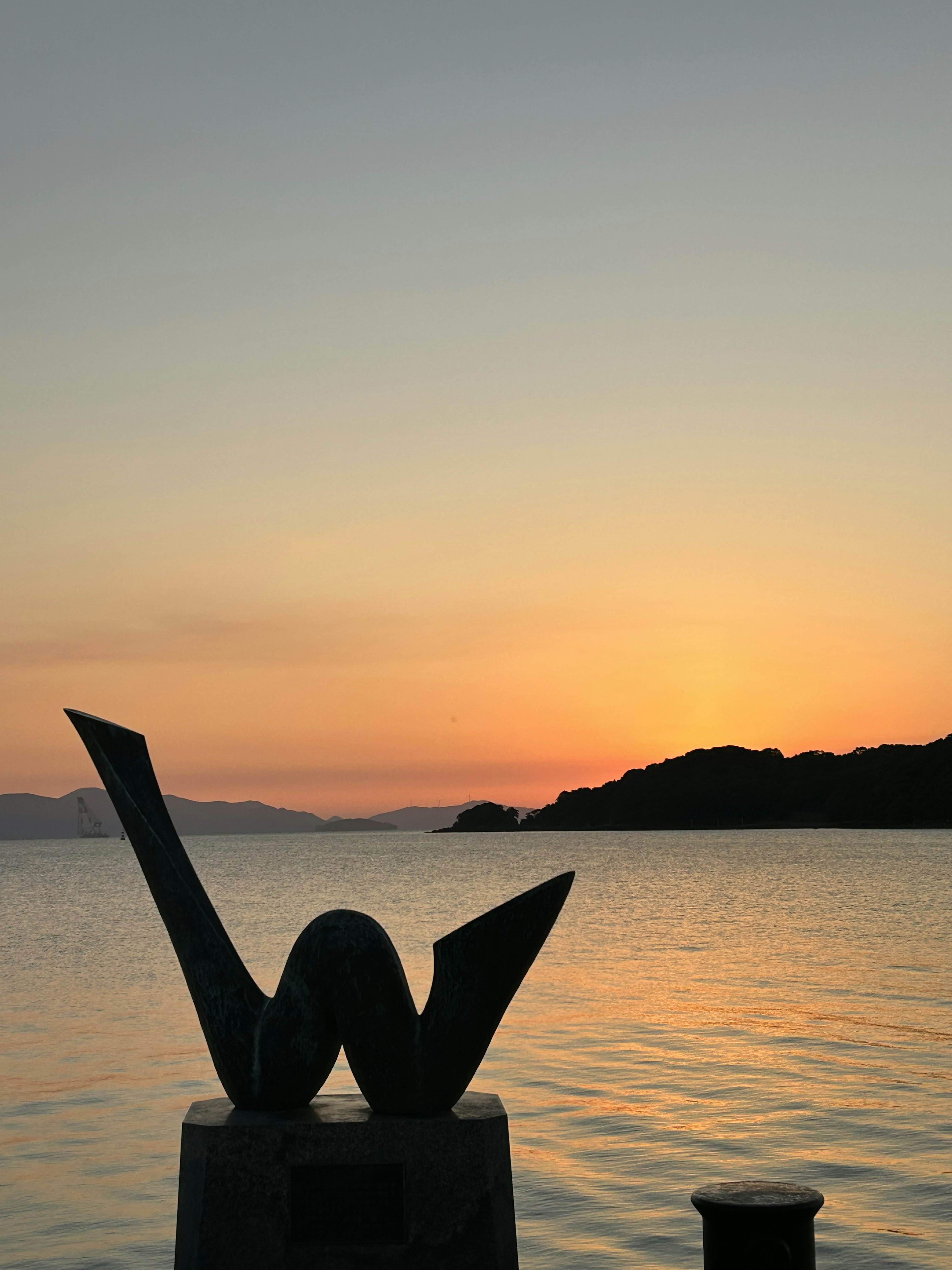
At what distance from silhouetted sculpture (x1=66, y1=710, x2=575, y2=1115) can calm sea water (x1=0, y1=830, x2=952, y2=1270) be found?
2336 millimetres

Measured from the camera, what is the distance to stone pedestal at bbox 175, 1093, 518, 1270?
630cm

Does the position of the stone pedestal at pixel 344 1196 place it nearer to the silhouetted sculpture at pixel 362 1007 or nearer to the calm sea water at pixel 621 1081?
the silhouetted sculpture at pixel 362 1007

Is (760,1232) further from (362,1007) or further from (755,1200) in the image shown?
(362,1007)

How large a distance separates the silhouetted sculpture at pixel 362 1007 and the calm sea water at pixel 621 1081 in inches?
92.0

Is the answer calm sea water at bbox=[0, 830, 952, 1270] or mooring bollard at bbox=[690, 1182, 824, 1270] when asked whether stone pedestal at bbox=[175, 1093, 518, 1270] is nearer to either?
mooring bollard at bbox=[690, 1182, 824, 1270]

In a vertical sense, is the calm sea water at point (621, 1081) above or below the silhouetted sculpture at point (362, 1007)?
below

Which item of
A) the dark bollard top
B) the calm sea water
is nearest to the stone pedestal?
the dark bollard top

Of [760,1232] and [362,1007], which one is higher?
[362,1007]

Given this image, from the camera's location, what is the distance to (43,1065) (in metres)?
15.6

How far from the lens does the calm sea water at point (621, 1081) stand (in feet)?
29.9

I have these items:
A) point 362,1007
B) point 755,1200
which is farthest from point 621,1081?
point 755,1200

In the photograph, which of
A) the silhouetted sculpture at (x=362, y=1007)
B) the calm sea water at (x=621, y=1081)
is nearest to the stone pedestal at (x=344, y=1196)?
the silhouetted sculpture at (x=362, y=1007)

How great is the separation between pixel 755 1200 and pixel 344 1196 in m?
1.98

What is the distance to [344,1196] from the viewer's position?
6387 mm
